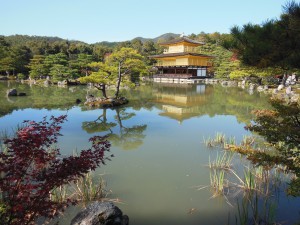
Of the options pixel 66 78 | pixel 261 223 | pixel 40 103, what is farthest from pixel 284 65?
pixel 66 78

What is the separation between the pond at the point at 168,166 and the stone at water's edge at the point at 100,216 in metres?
0.46

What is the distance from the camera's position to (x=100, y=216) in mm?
3732

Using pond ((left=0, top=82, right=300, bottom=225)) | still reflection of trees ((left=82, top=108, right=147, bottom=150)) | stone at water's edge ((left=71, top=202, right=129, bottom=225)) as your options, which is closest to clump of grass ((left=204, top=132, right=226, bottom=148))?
pond ((left=0, top=82, right=300, bottom=225))

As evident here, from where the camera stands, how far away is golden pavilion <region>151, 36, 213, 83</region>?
39.3 metres

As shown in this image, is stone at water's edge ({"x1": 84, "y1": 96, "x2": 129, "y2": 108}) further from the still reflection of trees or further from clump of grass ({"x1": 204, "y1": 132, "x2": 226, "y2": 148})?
clump of grass ({"x1": 204, "y1": 132, "x2": 226, "y2": 148})

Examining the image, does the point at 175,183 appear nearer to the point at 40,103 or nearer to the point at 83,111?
the point at 83,111

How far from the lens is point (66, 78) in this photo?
111 ft

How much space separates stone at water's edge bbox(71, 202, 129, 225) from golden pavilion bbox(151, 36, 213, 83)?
115 feet

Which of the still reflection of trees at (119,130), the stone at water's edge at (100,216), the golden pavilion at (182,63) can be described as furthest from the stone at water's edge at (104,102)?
the golden pavilion at (182,63)

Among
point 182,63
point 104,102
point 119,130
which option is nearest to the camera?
point 119,130

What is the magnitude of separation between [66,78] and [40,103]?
17446mm

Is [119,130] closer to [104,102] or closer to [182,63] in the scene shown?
[104,102]


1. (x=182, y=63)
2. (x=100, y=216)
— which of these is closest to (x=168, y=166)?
(x=100, y=216)

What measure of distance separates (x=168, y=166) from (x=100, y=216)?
9.91ft
